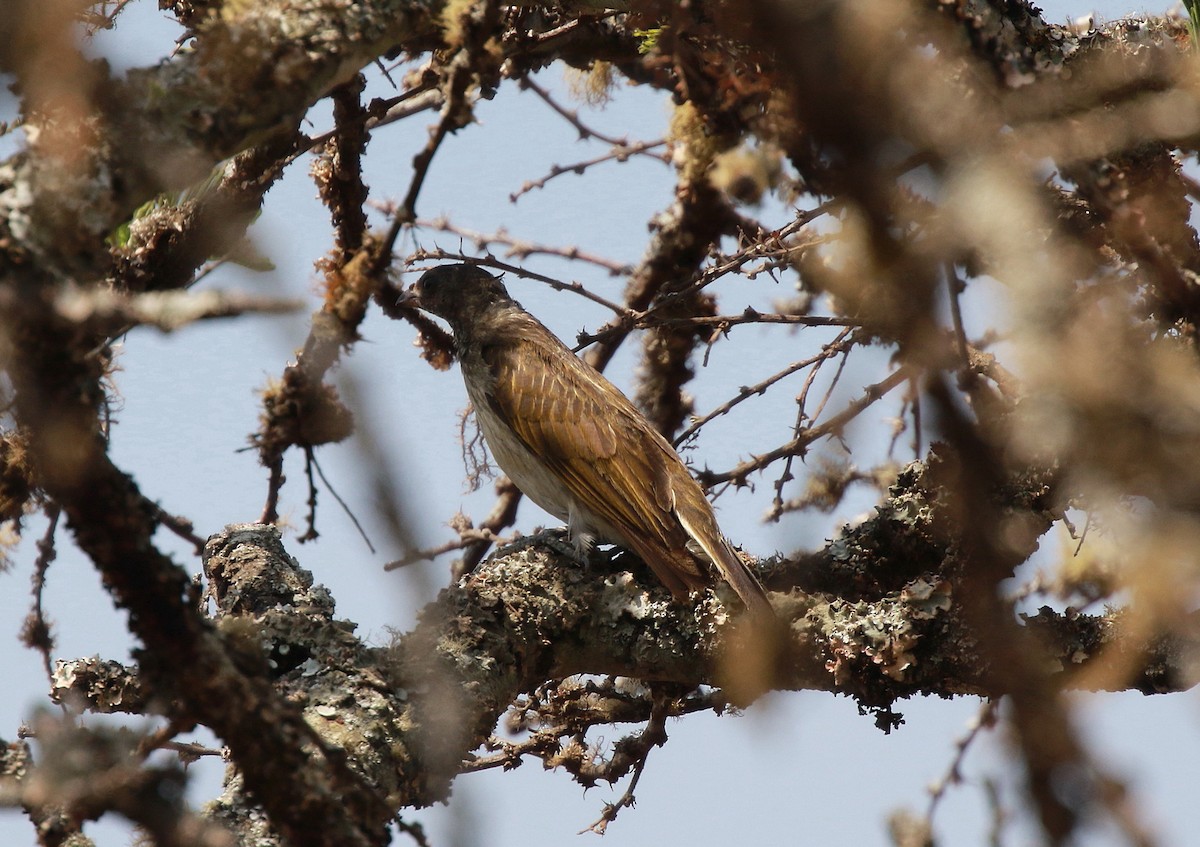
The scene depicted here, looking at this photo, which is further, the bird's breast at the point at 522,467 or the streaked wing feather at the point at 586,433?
the bird's breast at the point at 522,467

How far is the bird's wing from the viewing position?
5.41 metres

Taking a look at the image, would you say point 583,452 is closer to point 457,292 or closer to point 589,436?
point 589,436

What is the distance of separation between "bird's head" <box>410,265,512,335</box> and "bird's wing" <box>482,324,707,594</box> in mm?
640

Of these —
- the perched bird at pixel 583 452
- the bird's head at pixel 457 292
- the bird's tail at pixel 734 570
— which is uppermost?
the bird's head at pixel 457 292

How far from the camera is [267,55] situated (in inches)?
112

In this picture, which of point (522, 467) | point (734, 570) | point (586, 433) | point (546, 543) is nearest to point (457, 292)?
point (522, 467)

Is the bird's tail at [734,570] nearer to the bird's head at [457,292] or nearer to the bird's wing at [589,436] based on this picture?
the bird's wing at [589,436]

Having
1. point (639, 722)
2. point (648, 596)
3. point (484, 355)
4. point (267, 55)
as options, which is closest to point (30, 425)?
point (267, 55)

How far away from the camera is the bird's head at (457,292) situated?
714 cm

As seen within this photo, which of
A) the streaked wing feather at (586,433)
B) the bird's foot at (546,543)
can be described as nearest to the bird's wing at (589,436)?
the streaked wing feather at (586,433)

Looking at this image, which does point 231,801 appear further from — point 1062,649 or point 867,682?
point 1062,649

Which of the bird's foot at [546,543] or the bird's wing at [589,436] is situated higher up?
the bird's wing at [589,436]

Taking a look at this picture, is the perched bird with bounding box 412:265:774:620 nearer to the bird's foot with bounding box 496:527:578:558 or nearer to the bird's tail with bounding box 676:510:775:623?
the bird's tail with bounding box 676:510:775:623

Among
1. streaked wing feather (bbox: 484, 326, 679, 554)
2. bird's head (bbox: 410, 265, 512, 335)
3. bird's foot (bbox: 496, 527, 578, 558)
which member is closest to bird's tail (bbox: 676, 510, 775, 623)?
streaked wing feather (bbox: 484, 326, 679, 554)
